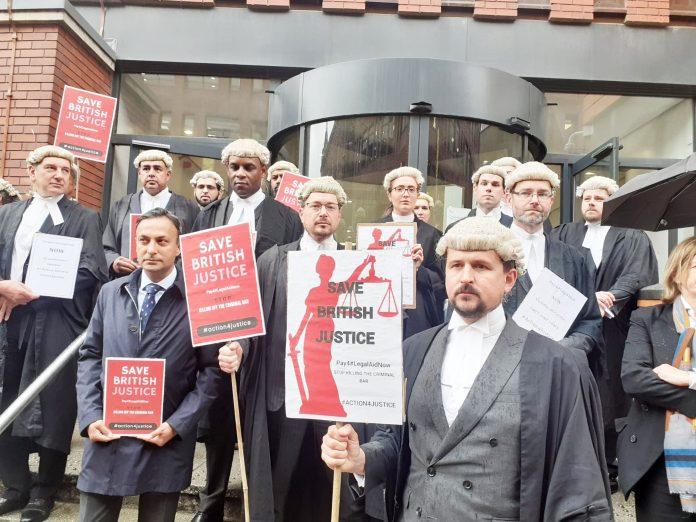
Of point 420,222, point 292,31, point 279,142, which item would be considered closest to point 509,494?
point 420,222

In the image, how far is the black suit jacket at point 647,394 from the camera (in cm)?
271

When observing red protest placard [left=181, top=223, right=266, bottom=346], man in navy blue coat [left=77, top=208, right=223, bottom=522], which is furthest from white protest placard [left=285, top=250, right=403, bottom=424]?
man in navy blue coat [left=77, top=208, right=223, bottom=522]

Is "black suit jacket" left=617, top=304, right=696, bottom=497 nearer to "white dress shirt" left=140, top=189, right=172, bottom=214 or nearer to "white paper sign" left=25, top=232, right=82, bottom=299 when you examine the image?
"white paper sign" left=25, top=232, right=82, bottom=299

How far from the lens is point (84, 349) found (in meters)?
3.03

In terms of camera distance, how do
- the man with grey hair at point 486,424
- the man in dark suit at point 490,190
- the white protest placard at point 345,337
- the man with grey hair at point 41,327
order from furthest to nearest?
the man in dark suit at point 490,190
the man with grey hair at point 41,327
the white protest placard at point 345,337
the man with grey hair at point 486,424

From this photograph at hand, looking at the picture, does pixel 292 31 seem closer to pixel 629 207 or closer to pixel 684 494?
pixel 629 207

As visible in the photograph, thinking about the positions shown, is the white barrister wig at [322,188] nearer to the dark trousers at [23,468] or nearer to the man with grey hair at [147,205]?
the man with grey hair at [147,205]

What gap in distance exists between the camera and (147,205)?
4.91 meters

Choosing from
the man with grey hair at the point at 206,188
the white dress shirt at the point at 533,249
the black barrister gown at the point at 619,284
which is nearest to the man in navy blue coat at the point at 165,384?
the white dress shirt at the point at 533,249

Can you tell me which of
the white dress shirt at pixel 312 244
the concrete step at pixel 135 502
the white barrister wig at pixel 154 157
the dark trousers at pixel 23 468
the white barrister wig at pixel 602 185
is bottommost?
the concrete step at pixel 135 502

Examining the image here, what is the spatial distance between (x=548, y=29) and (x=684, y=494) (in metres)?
7.45

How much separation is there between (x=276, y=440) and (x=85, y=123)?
391 centimetres

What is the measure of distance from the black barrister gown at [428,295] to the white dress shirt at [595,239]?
1251 millimetres

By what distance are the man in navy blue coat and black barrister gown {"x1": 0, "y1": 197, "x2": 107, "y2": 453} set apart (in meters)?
1.01
